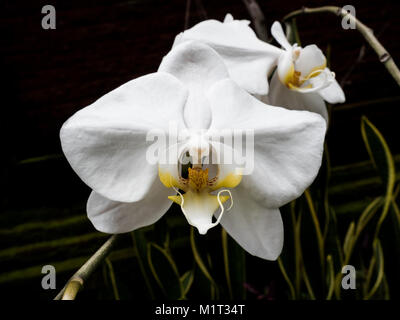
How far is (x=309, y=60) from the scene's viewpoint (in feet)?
1.54

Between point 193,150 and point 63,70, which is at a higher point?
point 63,70

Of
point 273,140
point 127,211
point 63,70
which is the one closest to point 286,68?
point 273,140

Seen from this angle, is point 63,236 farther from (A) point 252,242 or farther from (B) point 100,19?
(A) point 252,242

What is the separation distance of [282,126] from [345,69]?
0.93 meters

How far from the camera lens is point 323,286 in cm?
78

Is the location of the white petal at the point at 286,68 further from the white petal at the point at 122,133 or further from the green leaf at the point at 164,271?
the green leaf at the point at 164,271

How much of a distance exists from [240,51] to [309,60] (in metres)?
0.08

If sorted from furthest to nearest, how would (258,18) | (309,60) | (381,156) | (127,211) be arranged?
1. (381,156)
2. (258,18)
3. (309,60)
4. (127,211)

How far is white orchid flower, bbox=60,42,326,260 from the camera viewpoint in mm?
336

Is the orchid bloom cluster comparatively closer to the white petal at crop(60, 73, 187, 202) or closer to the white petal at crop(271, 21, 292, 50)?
the white petal at crop(60, 73, 187, 202)

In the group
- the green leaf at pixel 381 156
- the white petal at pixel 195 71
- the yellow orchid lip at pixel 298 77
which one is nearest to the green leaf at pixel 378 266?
Result: the green leaf at pixel 381 156

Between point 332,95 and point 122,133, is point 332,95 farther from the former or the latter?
point 122,133

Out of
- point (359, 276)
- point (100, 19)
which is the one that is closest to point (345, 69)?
point (359, 276)

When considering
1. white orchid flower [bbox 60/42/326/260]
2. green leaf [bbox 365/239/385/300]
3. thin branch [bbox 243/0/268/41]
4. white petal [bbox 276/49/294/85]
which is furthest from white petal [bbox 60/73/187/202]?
green leaf [bbox 365/239/385/300]
